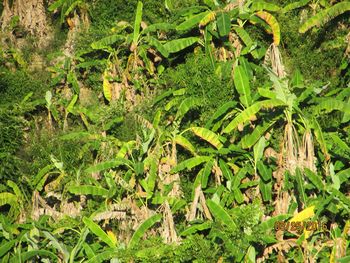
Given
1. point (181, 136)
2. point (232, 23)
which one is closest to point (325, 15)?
point (232, 23)

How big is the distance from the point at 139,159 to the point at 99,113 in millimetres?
2103

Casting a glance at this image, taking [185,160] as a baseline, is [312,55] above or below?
above

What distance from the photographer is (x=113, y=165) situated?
10219 millimetres

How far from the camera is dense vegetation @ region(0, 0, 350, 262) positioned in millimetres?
9422

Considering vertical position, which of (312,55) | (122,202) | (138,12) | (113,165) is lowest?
(122,202)

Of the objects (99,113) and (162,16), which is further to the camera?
(162,16)

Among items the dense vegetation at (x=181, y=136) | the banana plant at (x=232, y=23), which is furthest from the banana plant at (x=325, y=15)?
the banana plant at (x=232, y=23)

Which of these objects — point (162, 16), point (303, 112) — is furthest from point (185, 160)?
point (162, 16)

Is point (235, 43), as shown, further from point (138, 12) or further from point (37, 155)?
point (37, 155)

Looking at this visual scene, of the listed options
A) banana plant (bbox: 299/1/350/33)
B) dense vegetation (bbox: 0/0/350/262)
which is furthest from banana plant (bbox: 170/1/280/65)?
banana plant (bbox: 299/1/350/33)

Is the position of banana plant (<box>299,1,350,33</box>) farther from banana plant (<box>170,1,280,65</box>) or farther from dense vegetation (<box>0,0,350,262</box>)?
banana plant (<box>170,1,280,65</box>)

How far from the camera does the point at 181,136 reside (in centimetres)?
1071

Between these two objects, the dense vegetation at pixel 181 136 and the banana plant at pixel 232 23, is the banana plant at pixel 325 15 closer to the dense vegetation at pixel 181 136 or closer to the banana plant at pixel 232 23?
the dense vegetation at pixel 181 136

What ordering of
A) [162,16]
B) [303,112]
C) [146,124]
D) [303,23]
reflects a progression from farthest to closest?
[162,16] < [303,23] < [146,124] < [303,112]
